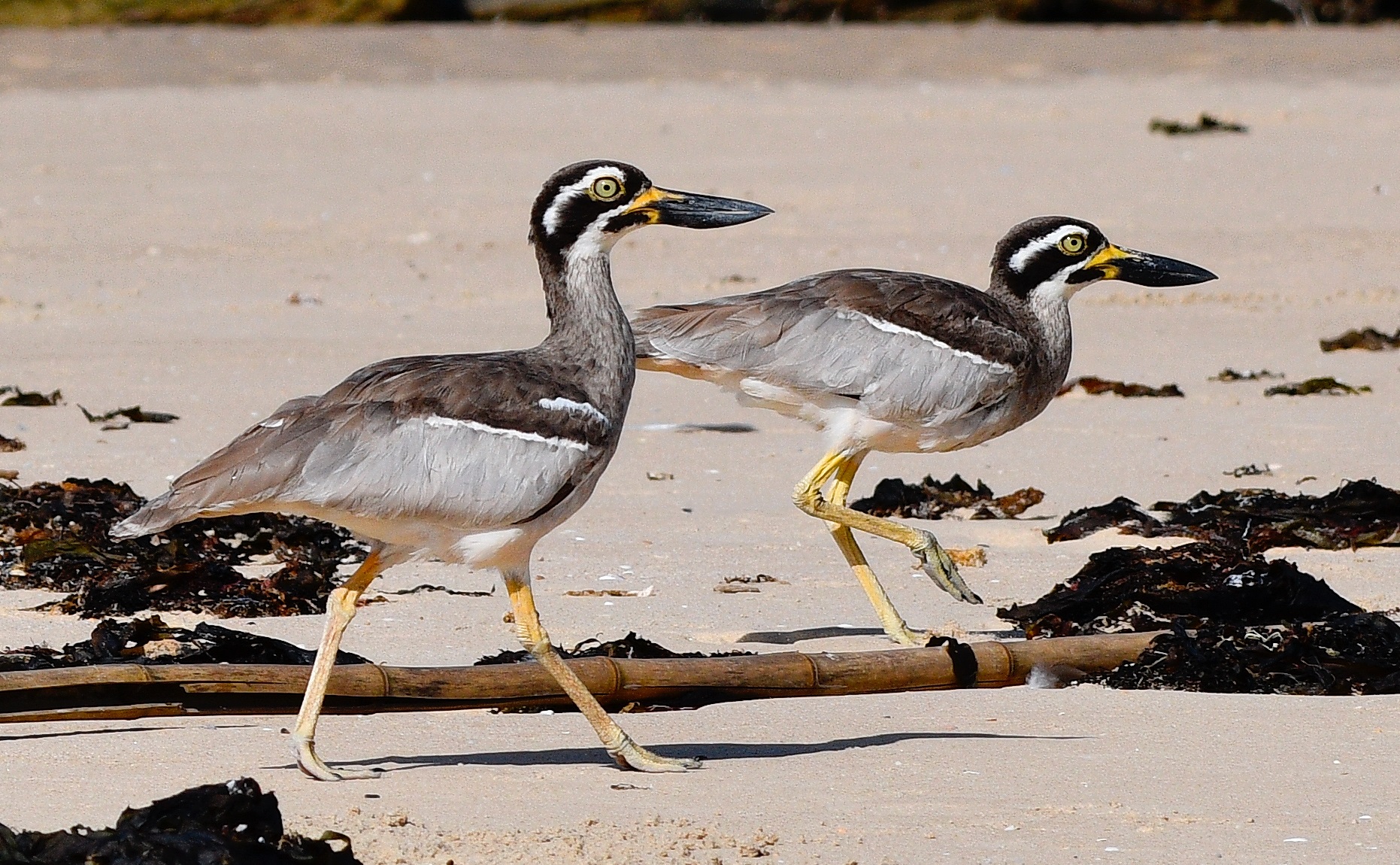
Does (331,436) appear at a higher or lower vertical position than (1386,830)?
higher

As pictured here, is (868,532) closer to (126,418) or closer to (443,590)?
(443,590)

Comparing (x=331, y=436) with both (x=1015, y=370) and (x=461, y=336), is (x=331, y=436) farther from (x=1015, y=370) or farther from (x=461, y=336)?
(x=461, y=336)

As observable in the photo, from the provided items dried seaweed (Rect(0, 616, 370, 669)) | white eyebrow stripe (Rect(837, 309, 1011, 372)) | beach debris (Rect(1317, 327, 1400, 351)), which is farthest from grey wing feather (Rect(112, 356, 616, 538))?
→ beach debris (Rect(1317, 327, 1400, 351))

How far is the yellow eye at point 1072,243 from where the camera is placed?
8.96 metres

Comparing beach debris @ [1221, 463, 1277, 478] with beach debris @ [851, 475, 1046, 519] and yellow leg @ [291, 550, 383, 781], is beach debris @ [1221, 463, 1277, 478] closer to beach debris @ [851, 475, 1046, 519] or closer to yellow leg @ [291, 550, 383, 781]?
beach debris @ [851, 475, 1046, 519]

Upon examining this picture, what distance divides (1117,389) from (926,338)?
4252 millimetres

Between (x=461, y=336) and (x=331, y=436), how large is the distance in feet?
26.5

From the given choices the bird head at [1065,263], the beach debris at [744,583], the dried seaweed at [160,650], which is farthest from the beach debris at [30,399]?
the bird head at [1065,263]

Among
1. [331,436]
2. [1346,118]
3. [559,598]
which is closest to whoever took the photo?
[331,436]

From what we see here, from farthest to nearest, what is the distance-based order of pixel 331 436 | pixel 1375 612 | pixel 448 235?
pixel 448 235 → pixel 1375 612 → pixel 331 436

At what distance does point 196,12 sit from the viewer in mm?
25250

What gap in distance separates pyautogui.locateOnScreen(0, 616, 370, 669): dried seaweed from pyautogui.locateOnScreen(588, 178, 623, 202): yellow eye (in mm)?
1525

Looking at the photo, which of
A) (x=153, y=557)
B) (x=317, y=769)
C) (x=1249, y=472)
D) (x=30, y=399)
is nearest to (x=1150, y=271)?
(x=1249, y=472)

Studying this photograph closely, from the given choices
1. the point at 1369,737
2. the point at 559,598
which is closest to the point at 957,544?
the point at 559,598
